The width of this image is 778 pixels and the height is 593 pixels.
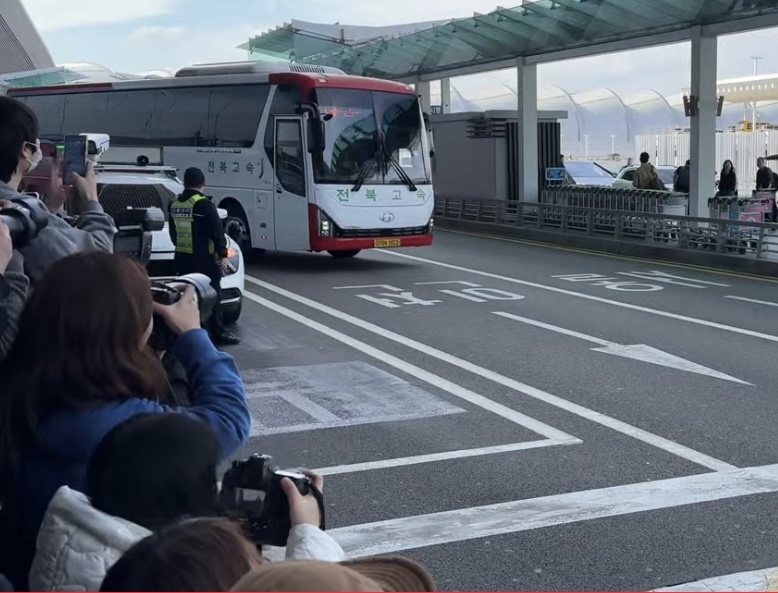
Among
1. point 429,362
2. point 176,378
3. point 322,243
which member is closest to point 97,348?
point 176,378

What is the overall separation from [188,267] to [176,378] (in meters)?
7.88

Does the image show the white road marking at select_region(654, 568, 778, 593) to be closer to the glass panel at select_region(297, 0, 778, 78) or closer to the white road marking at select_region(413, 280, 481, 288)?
the white road marking at select_region(413, 280, 481, 288)

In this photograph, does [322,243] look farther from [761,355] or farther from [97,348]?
[97,348]

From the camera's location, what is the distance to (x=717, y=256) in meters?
18.6

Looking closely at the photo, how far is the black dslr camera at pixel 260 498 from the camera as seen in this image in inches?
100

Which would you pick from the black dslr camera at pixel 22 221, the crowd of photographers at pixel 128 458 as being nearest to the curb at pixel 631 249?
the black dslr camera at pixel 22 221

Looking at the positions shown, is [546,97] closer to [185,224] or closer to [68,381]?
[185,224]

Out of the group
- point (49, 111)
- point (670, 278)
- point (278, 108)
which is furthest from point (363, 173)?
point (49, 111)

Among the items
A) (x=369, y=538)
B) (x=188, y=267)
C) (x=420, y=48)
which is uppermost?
(x=420, y=48)

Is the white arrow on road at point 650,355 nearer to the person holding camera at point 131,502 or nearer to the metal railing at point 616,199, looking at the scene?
the person holding camera at point 131,502

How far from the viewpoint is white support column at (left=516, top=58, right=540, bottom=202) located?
25.0 metres

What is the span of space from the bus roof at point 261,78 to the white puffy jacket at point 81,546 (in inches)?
630

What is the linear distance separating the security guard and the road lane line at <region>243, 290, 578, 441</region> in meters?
1.55

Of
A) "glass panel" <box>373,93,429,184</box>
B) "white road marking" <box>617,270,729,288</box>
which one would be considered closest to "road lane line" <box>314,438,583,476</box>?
"white road marking" <box>617,270,729,288</box>
